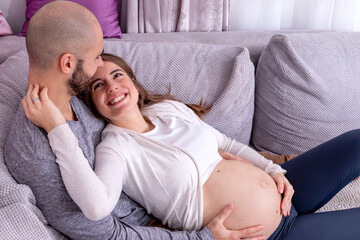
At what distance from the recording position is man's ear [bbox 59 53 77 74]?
94 cm

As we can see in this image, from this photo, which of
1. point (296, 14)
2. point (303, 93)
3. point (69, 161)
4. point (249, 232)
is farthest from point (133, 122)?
point (296, 14)

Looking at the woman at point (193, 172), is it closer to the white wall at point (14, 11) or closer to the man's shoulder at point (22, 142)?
the man's shoulder at point (22, 142)

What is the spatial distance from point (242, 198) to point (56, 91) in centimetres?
62

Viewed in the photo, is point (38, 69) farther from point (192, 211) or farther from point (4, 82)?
point (192, 211)

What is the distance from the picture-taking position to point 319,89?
1591 millimetres

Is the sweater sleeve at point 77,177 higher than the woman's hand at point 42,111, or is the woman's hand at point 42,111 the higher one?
the woman's hand at point 42,111

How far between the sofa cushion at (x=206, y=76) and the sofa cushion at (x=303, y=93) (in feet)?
0.27

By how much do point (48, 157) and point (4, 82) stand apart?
50cm

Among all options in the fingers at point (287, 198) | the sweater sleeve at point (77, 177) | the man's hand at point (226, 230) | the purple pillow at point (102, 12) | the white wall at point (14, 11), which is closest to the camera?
the sweater sleeve at point (77, 177)

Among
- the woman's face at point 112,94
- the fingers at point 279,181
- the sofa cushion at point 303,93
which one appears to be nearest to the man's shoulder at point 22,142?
the woman's face at point 112,94

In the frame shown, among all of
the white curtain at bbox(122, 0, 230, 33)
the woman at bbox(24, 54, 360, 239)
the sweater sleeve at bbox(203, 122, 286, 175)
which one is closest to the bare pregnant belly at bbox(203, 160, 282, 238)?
the woman at bbox(24, 54, 360, 239)

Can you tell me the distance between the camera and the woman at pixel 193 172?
112cm

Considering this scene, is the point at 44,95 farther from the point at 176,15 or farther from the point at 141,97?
the point at 176,15

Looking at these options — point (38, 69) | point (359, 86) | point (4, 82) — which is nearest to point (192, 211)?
point (38, 69)
